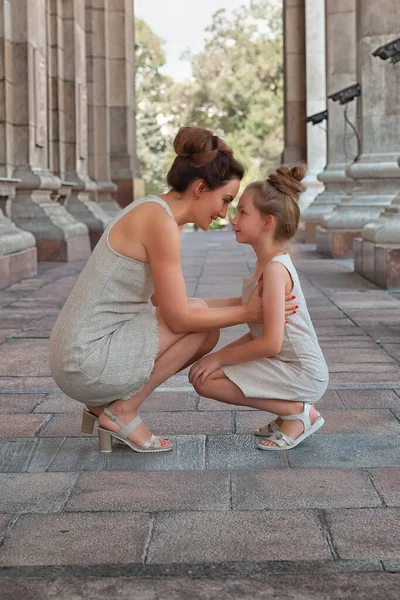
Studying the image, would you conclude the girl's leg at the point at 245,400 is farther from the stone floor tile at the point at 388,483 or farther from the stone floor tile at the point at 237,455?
the stone floor tile at the point at 388,483

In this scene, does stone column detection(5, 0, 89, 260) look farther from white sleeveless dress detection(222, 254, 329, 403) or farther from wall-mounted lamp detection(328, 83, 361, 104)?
white sleeveless dress detection(222, 254, 329, 403)

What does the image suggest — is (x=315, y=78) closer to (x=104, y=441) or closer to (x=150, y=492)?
(x=104, y=441)

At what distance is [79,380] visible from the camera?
Result: 3.53 m

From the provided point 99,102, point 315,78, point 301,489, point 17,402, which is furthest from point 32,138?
point 315,78

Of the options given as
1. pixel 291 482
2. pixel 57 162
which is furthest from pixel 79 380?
pixel 57 162

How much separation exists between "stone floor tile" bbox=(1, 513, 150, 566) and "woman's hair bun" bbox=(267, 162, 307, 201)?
1.23 m

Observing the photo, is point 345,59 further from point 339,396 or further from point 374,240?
point 339,396

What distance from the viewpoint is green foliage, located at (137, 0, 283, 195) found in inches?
2148

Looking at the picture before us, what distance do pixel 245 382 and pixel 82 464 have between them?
0.64m

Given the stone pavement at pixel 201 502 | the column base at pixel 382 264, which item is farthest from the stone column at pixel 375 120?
the stone pavement at pixel 201 502

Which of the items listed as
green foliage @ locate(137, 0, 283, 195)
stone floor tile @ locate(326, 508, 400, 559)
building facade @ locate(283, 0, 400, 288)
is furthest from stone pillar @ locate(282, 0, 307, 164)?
green foliage @ locate(137, 0, 283, 195)

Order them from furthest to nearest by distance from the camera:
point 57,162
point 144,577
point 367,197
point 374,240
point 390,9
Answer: point 57,162 → point 367,197 → point 390,9 → point 374,240 → point 144,577

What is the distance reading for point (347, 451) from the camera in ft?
11.7

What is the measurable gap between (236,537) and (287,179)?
4.31 feet
